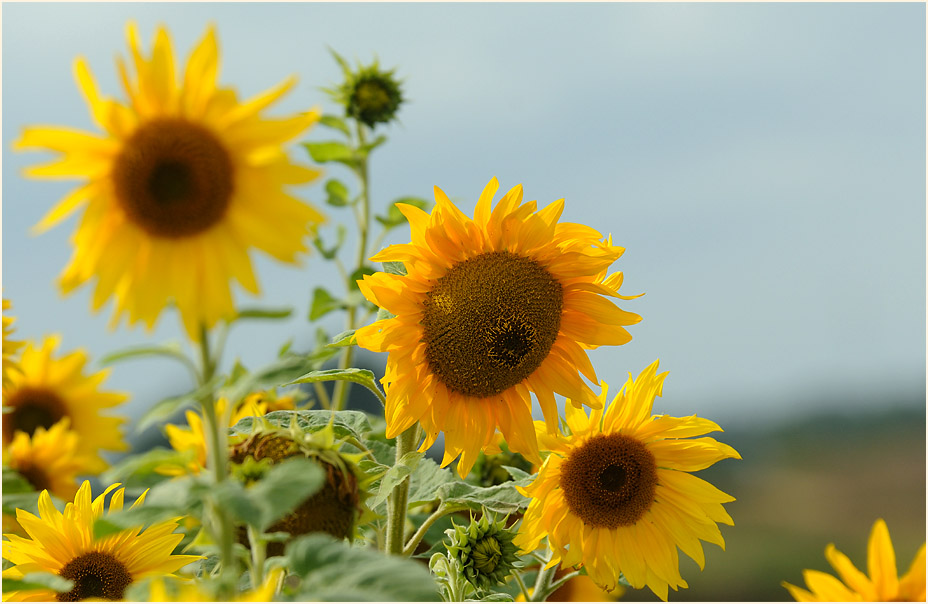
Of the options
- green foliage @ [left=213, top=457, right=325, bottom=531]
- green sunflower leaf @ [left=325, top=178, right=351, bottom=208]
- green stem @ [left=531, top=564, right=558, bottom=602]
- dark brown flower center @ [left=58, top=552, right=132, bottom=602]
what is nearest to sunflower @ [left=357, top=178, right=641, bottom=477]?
green stem @ [left=531, top=564, right=558, bottom=602]

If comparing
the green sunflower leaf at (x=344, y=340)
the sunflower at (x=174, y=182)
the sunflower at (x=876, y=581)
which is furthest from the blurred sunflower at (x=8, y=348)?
the sunflower at (x=876, y=581)

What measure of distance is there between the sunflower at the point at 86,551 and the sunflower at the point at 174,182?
407mm

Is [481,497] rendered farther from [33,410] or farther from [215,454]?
[33,410]

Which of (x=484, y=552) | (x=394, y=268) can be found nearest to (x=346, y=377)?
(x=394, y=268)

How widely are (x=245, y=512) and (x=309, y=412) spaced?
0.54 meters

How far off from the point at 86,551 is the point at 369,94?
45.0 inches

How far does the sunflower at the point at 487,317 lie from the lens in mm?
1014

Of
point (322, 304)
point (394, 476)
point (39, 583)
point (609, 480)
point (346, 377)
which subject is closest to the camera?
point (39, 583)

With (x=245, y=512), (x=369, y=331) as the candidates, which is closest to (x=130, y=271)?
(x=245, y=512)

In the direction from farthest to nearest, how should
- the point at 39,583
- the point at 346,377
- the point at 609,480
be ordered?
the point at 609,480 < the point at 346,377 < the point at 39,583

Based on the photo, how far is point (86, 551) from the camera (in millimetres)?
909

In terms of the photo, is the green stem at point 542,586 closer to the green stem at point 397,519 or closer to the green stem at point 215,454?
the green stem at point 397,519

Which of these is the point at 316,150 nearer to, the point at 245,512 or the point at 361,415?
the point at 361,415

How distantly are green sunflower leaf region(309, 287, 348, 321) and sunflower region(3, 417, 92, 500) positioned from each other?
0.50 m
